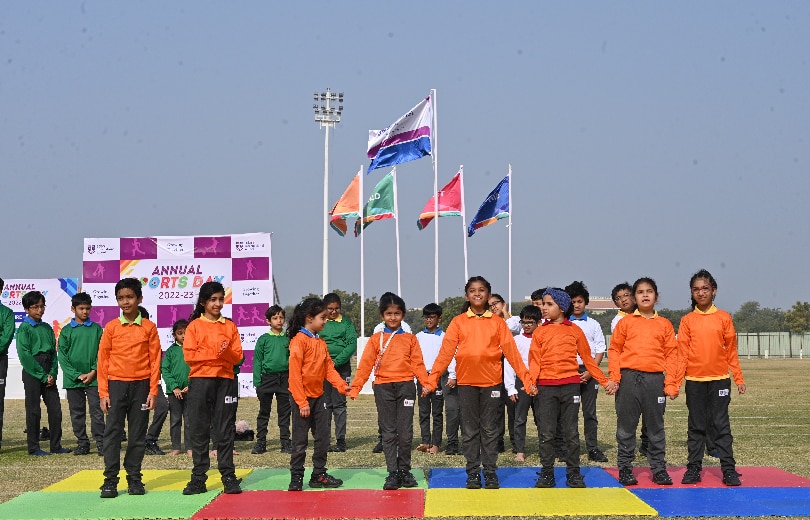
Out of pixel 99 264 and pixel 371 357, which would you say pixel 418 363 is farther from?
pixel 99 264

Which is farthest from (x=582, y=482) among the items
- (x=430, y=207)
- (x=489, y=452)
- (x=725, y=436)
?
(x=430, y=207)

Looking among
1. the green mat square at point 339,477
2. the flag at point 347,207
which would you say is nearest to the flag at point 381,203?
the flag at point 347,207

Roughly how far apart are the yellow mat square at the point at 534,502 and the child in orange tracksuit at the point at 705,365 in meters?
1.21

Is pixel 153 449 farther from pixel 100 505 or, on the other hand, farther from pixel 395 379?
pixel 395 379

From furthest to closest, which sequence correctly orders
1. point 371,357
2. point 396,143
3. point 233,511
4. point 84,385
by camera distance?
point 396,143
point 84,385
point 371,357
point 233,511

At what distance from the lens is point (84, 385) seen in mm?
12930

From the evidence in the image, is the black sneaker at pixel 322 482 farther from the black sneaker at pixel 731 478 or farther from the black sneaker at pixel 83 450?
the black sneaker at pixel 83 450

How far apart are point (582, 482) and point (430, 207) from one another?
707 inches

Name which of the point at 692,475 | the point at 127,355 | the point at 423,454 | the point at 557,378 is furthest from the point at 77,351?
the point at 692,475

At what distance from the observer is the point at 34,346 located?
42.9 ft

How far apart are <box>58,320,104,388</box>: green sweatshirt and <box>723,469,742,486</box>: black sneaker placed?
8106mm

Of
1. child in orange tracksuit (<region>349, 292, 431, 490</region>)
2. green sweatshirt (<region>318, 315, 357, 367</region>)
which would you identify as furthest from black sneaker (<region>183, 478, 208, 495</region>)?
green sweatshirt (<region>318, 315, 357, 367</region>)

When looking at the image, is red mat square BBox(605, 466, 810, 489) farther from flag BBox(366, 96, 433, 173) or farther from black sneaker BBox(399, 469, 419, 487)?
flag BBox(366, 96, 433, 173)

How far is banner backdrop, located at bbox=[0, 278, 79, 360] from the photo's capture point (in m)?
25.6
